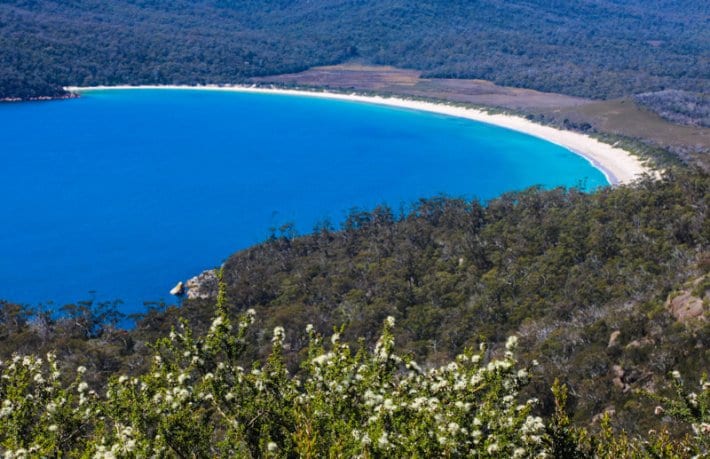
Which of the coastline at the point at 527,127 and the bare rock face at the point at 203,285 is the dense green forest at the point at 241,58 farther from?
the bare rock face at the point at 203,285

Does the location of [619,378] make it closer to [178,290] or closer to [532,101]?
[178,290]

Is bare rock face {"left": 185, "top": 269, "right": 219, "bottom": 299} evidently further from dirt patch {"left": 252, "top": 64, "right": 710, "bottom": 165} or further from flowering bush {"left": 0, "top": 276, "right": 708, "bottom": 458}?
dirt patch {"left": 252, "top": 64, "right": 710, "bottom": 165}

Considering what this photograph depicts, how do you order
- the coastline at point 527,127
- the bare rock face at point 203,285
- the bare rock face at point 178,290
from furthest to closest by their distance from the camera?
the coastline at point 527,127 < the bare rock face at point 178,290 < the bare rock face at point 203,285

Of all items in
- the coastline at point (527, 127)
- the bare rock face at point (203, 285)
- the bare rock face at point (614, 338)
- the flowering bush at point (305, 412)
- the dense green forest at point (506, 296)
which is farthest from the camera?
the coastline at point (527, 127)

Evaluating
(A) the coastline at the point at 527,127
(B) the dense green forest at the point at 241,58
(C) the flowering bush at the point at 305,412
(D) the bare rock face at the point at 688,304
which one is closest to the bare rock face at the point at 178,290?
(D) the bare rock face at the point at 688,304

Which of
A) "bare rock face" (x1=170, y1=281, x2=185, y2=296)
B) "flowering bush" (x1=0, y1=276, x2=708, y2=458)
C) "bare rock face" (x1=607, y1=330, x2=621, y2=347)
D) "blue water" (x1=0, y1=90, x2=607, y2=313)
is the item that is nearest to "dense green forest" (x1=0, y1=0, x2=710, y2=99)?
"blue water" (x1=0, y1=90, x2=607, y2=313)

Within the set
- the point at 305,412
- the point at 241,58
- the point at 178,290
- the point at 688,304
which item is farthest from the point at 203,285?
the point at 241,58
